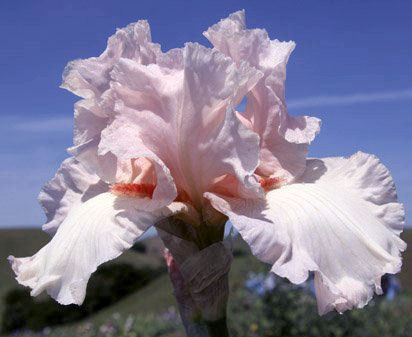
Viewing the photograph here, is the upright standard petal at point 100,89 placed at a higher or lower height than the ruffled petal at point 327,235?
higher

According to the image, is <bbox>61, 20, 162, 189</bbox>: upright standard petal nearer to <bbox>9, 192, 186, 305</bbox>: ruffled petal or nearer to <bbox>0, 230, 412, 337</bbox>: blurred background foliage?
<bbox>9, 192, 186, 305</bbox>: ruffled petal

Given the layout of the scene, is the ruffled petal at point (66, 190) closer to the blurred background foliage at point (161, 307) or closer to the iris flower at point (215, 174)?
the iris flower at point (215, 174)

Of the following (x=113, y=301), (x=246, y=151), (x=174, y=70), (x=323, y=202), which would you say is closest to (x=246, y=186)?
(x=246, y=151)

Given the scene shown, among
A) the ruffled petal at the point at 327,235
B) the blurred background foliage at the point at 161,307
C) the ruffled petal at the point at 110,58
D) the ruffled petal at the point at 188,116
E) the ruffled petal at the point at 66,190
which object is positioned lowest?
the blurred background foliage at the point at 161,307

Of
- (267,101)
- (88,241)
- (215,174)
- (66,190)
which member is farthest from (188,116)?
(66,190)

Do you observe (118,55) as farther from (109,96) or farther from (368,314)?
(368,314)

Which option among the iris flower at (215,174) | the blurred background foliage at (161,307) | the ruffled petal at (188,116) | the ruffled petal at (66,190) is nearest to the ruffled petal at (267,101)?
the iris flower at (215,174)
